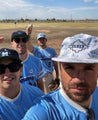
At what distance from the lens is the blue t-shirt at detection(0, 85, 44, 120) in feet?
6.09

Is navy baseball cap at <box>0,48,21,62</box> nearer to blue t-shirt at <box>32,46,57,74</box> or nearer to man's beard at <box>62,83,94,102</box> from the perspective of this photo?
man's beard at <box>62,83,94,102</box>

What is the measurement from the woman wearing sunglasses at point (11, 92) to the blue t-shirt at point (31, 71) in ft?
2.86

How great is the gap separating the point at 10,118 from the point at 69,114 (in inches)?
35.2

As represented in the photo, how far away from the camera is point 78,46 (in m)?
1.29

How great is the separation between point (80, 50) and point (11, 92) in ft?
3.97

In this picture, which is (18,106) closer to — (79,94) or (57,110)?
(57,110)

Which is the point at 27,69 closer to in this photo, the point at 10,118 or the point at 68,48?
the point at 10,118

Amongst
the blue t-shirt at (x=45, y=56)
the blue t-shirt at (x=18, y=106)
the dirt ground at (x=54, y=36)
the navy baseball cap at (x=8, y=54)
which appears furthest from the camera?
the dirt ground at (x=54, y=36)

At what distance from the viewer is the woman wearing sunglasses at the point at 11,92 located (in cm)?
190

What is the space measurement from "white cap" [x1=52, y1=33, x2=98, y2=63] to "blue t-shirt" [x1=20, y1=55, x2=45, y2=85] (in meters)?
1.81

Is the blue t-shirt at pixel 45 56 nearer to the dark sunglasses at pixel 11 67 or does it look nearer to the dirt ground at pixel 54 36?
the dark sunglasses at pixel 11 67

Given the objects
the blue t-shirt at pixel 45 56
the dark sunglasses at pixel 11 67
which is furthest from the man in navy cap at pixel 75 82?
the blue t-shirt at pixel 45 56

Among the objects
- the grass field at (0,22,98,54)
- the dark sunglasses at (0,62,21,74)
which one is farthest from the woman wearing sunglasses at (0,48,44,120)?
the grass field at (0,22,98,54)

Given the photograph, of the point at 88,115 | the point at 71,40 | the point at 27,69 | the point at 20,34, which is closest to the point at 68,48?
the point at 71,40
